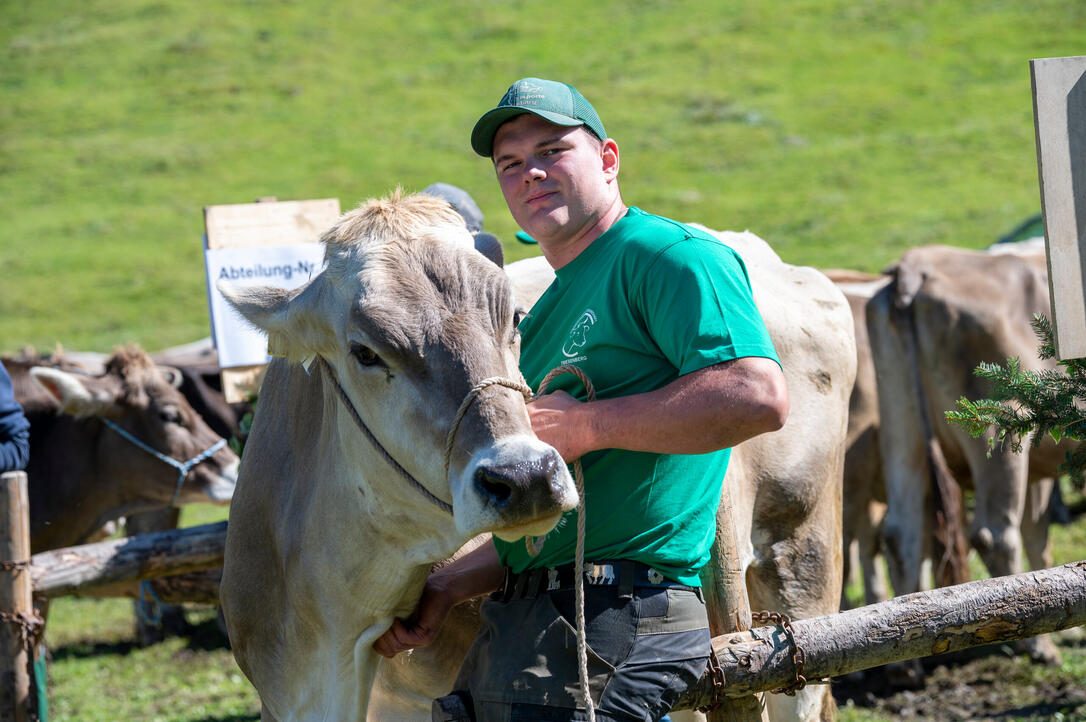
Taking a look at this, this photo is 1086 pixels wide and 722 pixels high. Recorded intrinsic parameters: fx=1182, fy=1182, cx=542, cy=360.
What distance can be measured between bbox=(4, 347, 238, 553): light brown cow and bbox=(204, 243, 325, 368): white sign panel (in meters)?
1.51

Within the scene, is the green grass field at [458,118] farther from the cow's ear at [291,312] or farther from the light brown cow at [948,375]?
the cow's ear at [291,312]

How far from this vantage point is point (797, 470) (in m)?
4.43

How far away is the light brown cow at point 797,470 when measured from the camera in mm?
4371

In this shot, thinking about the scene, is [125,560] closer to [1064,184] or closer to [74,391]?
[74,391]

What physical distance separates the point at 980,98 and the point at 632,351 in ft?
113

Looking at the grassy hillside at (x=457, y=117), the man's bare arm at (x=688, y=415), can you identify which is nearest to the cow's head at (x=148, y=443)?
the man's bare arm at (x=688, y=415)

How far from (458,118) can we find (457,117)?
0.11 meters

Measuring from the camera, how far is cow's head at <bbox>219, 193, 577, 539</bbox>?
2424 millimetres

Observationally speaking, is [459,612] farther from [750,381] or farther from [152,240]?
[152,240]

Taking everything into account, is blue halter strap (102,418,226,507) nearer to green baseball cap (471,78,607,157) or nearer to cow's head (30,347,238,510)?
cow's head (30,347,238,510)

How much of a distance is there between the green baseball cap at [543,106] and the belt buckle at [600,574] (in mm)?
1041

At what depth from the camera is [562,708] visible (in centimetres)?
262

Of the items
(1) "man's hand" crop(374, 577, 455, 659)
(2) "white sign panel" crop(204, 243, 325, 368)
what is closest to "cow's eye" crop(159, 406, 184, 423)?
(2) "white sign panel" crop(204, 243, 325, 368)

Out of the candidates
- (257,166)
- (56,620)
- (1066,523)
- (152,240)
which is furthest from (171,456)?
(257,166)
